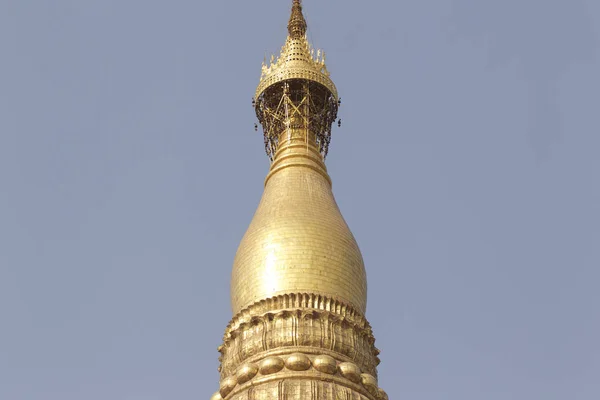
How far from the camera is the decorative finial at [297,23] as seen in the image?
35188 mm

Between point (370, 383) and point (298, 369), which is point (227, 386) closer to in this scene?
point (298, 369)

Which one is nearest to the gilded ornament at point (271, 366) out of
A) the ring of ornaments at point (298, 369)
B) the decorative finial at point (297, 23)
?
the ring of ornaments at point (298, 369)

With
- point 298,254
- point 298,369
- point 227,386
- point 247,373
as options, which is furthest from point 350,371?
point 298,254

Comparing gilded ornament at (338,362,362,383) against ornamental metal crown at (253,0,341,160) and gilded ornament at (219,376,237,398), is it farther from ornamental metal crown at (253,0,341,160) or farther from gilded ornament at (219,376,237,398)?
ornamental metal crown at (253,0,341,160)

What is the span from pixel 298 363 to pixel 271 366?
24.4 inches

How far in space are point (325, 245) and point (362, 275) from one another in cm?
139

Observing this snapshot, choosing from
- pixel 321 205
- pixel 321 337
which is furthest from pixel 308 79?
pixel 321 337

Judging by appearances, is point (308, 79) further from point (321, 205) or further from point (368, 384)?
point (368, 384)

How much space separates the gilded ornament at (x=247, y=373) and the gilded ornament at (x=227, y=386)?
0.15m

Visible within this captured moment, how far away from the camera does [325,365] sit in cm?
2627

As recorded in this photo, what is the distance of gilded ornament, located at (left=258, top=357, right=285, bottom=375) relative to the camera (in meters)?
26.3

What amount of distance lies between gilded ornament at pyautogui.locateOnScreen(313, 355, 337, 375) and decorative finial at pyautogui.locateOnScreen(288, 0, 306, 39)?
12115mm

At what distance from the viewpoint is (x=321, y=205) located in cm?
2973

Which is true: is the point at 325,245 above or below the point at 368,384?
above
